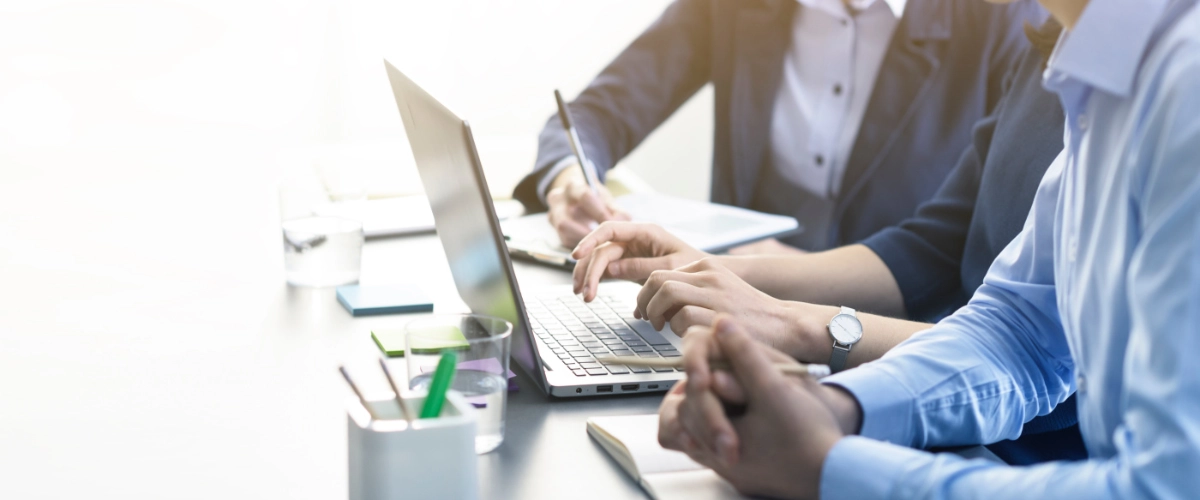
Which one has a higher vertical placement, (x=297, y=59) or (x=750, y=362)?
(x=750, y=362)

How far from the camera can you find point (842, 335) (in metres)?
0.96

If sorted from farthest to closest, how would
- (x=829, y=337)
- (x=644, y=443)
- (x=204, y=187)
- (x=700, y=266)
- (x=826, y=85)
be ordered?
(x=826, y=85), (x=204, y=187), (x=700, y=266), (x=829, y=337), (x=644, y=443)

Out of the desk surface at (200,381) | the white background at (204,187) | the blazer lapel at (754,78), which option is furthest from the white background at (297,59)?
the desk surface at (200,381)

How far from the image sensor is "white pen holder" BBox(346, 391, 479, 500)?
0.62m

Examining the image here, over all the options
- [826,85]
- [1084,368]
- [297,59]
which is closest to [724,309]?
[1084,368]

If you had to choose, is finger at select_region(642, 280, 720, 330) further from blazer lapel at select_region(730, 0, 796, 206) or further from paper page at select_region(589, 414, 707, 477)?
blazer lapel at select_region(730, 0, 796, 206)

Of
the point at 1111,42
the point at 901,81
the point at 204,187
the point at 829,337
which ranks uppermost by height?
the point at 1111,42

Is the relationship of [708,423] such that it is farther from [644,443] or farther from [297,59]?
[297,59]

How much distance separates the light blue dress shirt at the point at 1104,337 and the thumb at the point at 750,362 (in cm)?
6

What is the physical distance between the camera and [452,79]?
137 inches

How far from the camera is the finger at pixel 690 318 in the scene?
0.95 metres

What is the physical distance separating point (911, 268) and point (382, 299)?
72 centimetres

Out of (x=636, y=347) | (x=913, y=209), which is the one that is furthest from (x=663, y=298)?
(x=913, y=209)

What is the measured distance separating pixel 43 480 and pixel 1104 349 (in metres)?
0.73
